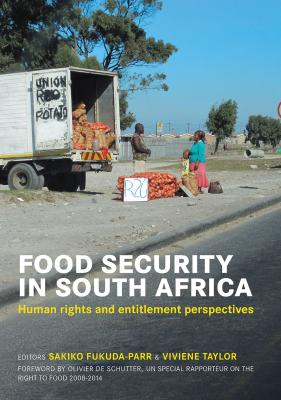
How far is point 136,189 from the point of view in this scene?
16141mm

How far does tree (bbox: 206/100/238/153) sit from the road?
76.5 m

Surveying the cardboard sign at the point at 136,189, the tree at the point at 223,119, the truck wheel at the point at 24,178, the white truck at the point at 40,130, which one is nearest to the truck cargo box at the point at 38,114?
the white truck at the point at 40,130

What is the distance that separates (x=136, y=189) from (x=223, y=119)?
227ft

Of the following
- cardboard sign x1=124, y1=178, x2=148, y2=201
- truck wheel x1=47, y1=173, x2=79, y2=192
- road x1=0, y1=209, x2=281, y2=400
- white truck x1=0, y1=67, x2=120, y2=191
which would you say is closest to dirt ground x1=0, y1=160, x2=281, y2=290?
cardboard sign x1=124, y1=178, x2=148, y2=201

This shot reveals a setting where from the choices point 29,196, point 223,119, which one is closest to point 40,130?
point 29,196

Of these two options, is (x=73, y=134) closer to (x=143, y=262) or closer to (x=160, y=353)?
(x=143, y=262)

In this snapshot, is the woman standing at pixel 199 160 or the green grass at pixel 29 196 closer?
the green grass at pixel 29 196

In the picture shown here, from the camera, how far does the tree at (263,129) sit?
370 feet

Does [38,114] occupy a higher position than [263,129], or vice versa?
[38,114]

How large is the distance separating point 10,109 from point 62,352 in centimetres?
1376

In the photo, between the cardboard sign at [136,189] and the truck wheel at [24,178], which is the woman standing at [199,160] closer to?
the cardboard sign at [136,189]

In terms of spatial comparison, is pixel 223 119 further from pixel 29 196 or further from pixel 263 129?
pixel 29 196

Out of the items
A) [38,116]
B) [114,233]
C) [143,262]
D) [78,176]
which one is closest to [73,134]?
[38,116]

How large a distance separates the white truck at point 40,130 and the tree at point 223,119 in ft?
214
